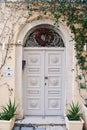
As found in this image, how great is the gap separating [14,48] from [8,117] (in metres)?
2.28

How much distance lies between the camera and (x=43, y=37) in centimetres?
872

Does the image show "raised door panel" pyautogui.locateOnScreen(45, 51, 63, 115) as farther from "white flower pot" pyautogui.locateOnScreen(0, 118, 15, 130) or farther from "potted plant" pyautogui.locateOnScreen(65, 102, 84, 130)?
"white flower pot" pyautogui.locateOnScreen(0, 118, 15, 130)

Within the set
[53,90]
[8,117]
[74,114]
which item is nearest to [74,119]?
[74,114]

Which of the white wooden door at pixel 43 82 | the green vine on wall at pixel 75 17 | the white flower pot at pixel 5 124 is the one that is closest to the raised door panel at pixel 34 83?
the white wooden door at pixel 43 82

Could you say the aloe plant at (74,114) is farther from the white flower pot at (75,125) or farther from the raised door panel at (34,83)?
the raised door panel at (34,83)

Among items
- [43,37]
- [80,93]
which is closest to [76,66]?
[80,93]

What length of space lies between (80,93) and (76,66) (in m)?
0.91

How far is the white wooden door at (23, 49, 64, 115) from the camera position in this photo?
870 cm

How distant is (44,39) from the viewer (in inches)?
343

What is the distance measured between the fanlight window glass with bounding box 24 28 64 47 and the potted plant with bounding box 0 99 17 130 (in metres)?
2.24

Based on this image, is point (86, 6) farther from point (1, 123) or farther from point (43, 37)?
point (1, 123)

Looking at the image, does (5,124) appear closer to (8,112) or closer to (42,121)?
(8,112)

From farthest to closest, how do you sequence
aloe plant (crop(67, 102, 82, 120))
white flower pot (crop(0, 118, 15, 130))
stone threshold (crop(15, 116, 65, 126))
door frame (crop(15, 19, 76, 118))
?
door frame (crop(15, 19, 76, 118)) < stone threshold (crop(15, 116, 65, 126)) < aloe plant (crop(67, 102, 82, 120)) < white flower pot (crop(0, 118, 15, 130))

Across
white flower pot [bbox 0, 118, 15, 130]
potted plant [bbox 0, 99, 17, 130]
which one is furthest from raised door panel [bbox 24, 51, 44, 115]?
white flower pot [bbox 0, 118, 15, 130]
